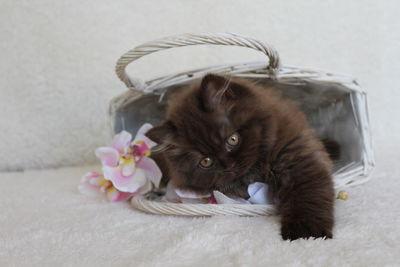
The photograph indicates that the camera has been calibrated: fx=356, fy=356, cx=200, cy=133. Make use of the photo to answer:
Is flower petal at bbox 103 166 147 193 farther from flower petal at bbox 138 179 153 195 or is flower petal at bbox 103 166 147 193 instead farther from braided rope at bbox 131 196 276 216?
braided rope at bbox 131 196 276 216

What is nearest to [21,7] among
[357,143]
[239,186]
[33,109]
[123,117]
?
[33,109]

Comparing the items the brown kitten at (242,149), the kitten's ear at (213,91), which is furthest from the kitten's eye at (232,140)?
the kitten's ear at (213,91)

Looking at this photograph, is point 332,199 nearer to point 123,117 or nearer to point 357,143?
point 357,143

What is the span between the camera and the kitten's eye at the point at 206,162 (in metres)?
1.14

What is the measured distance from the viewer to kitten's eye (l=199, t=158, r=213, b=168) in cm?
114

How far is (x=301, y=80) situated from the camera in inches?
60.6

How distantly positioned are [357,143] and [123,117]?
1140 mm

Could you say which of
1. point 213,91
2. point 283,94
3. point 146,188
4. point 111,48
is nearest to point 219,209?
point 213,91

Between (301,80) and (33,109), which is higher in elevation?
(301,80)

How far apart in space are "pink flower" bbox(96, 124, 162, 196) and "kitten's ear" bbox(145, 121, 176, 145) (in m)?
0.30

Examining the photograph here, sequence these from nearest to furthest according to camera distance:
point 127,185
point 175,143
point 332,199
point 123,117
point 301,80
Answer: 1. point 332,199
2. point 175,143
3. point 127,185
4. point 301,80
5. point 123,117

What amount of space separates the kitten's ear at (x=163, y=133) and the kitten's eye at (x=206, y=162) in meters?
0.13

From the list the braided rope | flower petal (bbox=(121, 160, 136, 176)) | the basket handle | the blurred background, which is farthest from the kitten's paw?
the blurred background

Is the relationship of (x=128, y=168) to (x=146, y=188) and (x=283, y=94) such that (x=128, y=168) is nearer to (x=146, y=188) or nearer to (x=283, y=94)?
(x=146, y=188)
